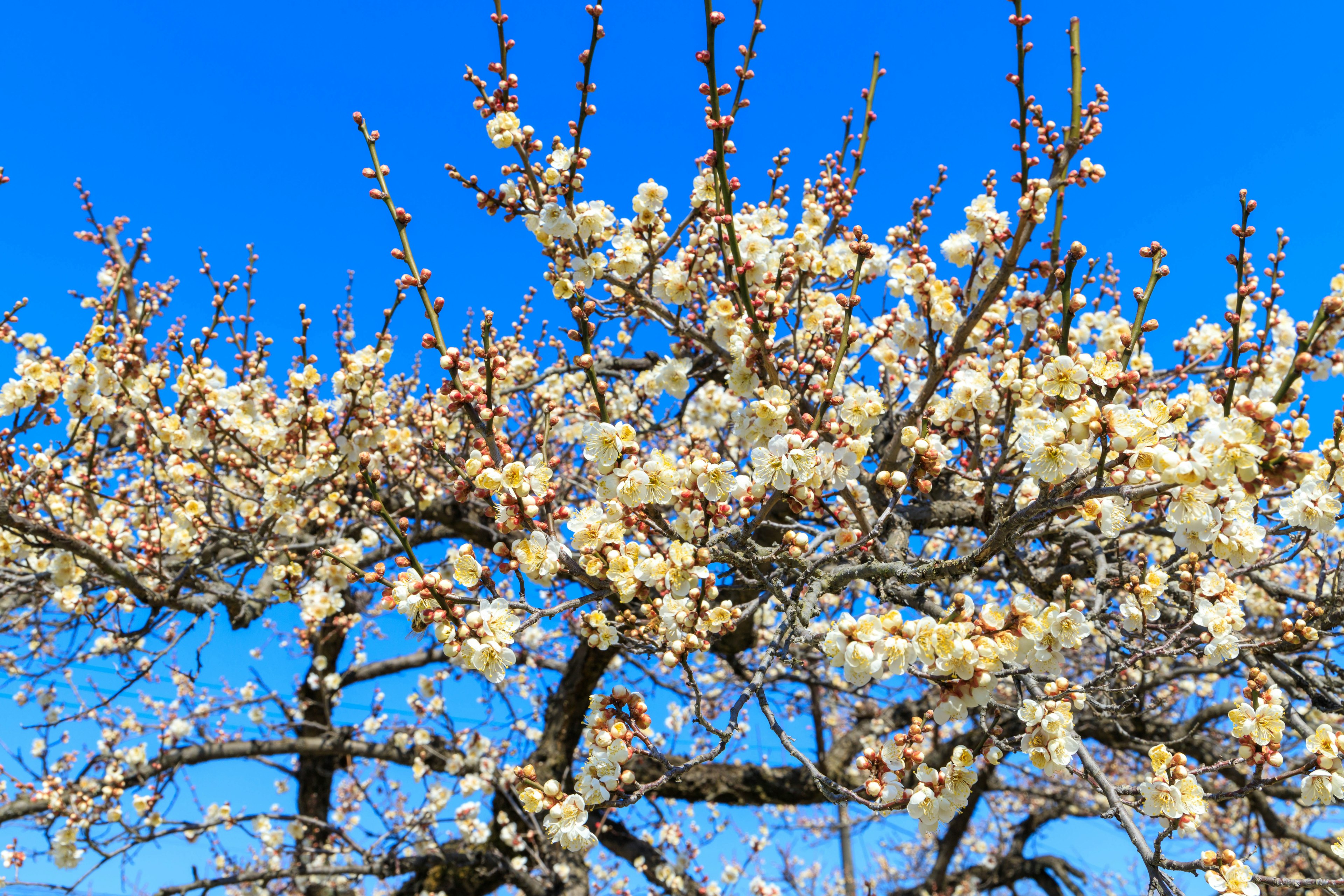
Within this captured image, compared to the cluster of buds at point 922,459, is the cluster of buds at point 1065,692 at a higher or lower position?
lower

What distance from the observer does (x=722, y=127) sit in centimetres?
221

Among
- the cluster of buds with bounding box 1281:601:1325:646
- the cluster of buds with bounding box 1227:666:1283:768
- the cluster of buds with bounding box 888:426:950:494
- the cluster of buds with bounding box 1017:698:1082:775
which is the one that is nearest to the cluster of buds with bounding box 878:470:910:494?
the cluster of buds with bounding box 888:426:950:494

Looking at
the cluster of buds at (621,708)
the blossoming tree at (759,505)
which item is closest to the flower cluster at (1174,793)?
the blossoming tree at (759,505)

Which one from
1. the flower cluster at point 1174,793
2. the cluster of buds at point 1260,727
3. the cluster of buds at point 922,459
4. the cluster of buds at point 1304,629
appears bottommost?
the flower cluster at point 1174,793

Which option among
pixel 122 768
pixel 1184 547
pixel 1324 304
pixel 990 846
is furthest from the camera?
pixel 990 846

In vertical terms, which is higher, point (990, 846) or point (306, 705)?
point (306, 705)

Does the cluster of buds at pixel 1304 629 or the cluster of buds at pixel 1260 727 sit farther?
the cluster of buds at pixel 1304 629

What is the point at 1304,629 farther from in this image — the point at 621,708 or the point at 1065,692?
the point at 621,708

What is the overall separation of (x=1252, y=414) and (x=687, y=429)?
15.8 ft

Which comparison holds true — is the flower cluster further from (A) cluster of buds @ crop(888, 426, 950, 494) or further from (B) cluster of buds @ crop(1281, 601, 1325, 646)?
(A) cluster of buds @ crop(888, 426, 950, 494)

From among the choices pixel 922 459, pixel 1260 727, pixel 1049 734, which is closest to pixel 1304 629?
pixel 1260 727

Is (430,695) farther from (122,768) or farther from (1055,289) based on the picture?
(1055,289)

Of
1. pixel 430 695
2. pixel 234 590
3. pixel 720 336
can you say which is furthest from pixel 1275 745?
pixel 430 695

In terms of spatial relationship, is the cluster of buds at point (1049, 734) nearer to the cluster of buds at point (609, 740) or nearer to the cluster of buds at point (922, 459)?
the cluster of buds at point (922, 459)
